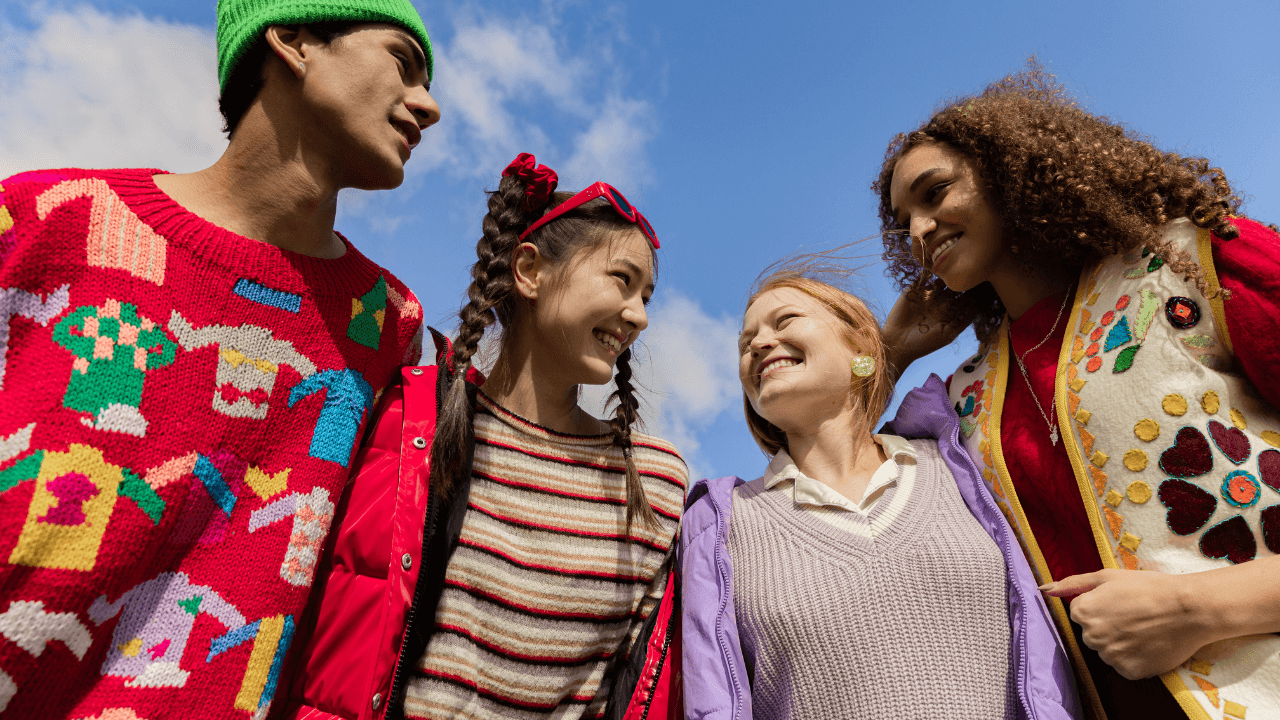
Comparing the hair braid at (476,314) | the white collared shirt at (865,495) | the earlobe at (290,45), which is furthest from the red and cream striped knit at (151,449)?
the white collared shirt at (865,495)

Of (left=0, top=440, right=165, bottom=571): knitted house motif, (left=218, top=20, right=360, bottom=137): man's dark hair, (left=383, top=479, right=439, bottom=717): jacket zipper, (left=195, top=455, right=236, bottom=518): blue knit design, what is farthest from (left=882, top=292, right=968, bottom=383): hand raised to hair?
(left=0, top=440, right=165, bottom=571): knitted house motif

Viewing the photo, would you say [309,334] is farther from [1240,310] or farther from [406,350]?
[1240,310]

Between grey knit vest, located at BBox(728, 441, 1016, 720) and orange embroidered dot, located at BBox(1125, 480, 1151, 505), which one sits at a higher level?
orange embroidered dot, located at BBox(1125, 480, 1151, 505)

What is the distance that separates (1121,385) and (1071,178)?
0.80 metres

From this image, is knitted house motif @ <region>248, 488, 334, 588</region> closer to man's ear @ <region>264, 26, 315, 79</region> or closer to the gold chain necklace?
man's ear @ <region>264, 26, 315, 79</region>

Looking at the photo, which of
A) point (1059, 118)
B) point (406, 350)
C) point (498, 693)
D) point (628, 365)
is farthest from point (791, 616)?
point (1059, 118)

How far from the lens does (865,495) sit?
8.57 ft

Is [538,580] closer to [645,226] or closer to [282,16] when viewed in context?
[645,226]

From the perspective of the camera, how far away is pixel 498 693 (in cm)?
227

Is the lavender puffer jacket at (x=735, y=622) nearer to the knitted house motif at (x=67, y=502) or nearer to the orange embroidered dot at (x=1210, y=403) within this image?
the orange embroidered dot at (x=1210, y=403)

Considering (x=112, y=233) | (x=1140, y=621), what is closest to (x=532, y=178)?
(x=112, y=233)

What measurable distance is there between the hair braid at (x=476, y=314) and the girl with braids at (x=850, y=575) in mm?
897

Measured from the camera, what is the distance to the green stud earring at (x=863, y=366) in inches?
115

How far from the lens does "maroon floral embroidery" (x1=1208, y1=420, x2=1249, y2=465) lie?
2.18 m
